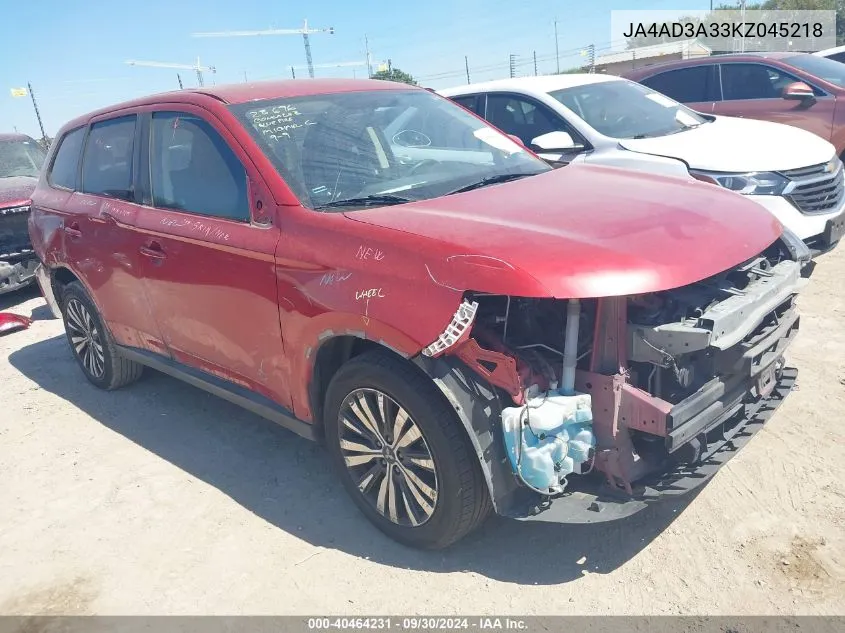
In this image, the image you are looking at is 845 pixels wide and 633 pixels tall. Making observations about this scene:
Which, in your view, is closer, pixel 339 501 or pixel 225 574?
pixel 225 574

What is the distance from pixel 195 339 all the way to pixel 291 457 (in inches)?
33.7

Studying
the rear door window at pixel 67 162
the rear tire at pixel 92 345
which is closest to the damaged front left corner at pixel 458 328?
the rear tire at pixel 92 345

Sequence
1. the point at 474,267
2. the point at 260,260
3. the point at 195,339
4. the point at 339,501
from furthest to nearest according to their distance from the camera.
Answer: the point at 195,339 → the point at 339,501 → the point at 260,260 → the point at 474,267

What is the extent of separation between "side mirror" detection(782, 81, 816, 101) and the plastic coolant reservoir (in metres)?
7.36

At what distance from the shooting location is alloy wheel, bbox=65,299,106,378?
16.2 ft

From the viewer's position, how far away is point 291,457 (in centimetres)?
389

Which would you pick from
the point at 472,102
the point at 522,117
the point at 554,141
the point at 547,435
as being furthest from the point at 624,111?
the point at 547,435

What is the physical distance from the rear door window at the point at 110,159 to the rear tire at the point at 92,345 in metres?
0.81

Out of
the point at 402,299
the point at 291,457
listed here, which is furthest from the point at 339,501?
the point at 402,299

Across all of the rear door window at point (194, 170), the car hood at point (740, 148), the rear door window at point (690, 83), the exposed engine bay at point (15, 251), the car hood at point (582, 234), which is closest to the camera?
the car hood at point (582, 234)

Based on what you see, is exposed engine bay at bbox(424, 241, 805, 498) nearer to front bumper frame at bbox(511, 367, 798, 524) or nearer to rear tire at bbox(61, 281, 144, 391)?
front bumper frame at bbox(511, 367, 798, 524)

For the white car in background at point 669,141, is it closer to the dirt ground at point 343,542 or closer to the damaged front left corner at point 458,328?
the dirt ground at point 343,542

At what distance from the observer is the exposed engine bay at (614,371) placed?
246 centimetres

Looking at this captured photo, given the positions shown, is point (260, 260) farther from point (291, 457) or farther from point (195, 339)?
point (291, 457)
